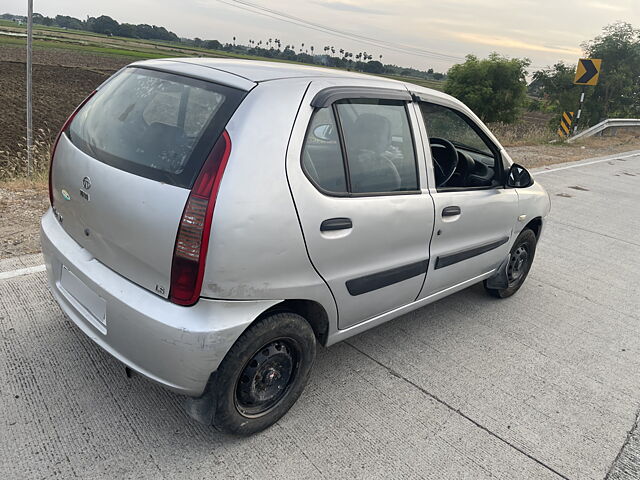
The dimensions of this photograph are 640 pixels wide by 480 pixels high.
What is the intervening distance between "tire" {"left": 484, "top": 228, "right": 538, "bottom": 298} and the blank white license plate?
310 cm

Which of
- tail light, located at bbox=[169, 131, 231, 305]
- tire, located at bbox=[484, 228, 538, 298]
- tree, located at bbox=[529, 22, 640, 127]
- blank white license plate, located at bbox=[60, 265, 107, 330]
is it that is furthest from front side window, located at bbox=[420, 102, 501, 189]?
tree, located at bbox=[529, 22, 640, 127]

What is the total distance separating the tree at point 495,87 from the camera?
42.8m

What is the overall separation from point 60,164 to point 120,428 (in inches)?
54.1

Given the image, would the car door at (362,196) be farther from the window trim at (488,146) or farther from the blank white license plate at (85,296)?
the blank white license plate at (85,296)

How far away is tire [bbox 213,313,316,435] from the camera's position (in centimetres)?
223

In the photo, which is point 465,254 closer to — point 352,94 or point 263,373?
point 352,94

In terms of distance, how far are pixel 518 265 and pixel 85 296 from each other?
346 centimetres

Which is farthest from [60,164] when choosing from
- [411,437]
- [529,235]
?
[529,235]

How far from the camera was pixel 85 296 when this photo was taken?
2432 mm

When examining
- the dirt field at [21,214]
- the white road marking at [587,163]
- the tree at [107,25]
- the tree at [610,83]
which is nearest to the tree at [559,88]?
the tree at [610,83]

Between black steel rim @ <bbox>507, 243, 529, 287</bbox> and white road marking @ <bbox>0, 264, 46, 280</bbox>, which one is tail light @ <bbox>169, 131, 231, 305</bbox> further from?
black steel rim @ <bbox>507, 243, 529, 287</bbox>

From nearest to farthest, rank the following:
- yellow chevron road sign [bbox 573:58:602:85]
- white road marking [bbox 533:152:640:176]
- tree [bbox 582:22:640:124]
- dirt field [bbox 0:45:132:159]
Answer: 1. white road marking [bbox 533:152:640:176]
2. yellow chevron road sign [bbox 573:58:602:85]
3. dirt field [bbox 0:45:132:159]
4. tree [bbox 582:22:640:124]

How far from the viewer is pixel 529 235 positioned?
14.3ft

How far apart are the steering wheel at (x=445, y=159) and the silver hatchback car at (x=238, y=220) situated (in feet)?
1.26
